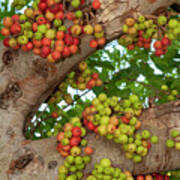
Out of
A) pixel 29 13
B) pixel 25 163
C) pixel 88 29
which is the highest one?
pixel 29 13

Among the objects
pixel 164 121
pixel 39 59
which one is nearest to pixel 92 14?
pixel 39 59

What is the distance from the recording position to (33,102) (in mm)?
3791

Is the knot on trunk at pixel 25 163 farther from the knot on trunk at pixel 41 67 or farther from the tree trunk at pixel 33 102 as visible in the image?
the knot on trunk at pixel 41 67

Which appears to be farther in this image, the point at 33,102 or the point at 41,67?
the point at 33,102

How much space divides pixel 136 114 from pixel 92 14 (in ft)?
4.34

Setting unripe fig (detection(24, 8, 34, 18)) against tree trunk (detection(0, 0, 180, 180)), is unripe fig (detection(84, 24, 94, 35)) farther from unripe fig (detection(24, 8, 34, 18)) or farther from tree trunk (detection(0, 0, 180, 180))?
unripe fig (detection(24, 8, 34, 18))

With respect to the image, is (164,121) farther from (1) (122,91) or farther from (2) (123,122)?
(1) (122,91)

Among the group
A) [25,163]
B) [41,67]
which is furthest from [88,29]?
[25,163]

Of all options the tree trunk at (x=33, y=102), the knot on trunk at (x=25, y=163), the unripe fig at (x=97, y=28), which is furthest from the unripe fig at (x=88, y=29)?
the knot on trunk at (x=25, y=163)

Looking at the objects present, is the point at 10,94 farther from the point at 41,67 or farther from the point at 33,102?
the point at 41,67

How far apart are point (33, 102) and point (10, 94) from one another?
0.32 meters

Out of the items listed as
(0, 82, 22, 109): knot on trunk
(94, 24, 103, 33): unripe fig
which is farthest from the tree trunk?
(94, 24, 103, 33): unripe fig

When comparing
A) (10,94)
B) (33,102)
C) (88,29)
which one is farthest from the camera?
(33,102)

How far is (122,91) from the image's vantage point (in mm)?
5062
